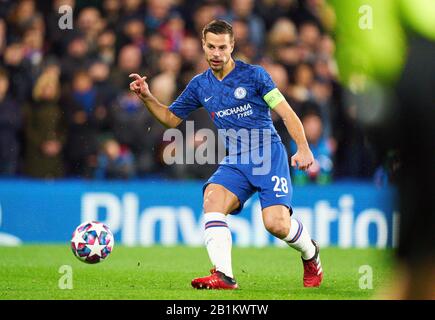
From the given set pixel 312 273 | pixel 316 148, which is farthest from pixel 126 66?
pixel 312 273

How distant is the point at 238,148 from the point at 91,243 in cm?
139

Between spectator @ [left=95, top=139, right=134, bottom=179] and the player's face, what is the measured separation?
5010 mm

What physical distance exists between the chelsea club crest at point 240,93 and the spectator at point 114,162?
494 cm

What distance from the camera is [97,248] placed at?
6.16m

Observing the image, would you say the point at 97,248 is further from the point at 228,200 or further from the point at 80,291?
the point at 228,200

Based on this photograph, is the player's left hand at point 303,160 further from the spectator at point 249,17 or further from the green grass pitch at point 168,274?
the spectator at point 249,17

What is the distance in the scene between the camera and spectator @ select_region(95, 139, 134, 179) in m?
10.4

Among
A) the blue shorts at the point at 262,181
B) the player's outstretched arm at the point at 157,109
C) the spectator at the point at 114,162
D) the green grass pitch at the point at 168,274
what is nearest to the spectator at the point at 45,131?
the spectator at the point at 114,162

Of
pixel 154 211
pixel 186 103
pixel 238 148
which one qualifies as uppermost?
pixel 186 103

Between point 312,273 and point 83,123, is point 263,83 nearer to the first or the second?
point 312,273

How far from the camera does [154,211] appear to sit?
10086mm

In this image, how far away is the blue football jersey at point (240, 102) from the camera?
5613 mm

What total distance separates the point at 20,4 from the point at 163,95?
2.67 meters
